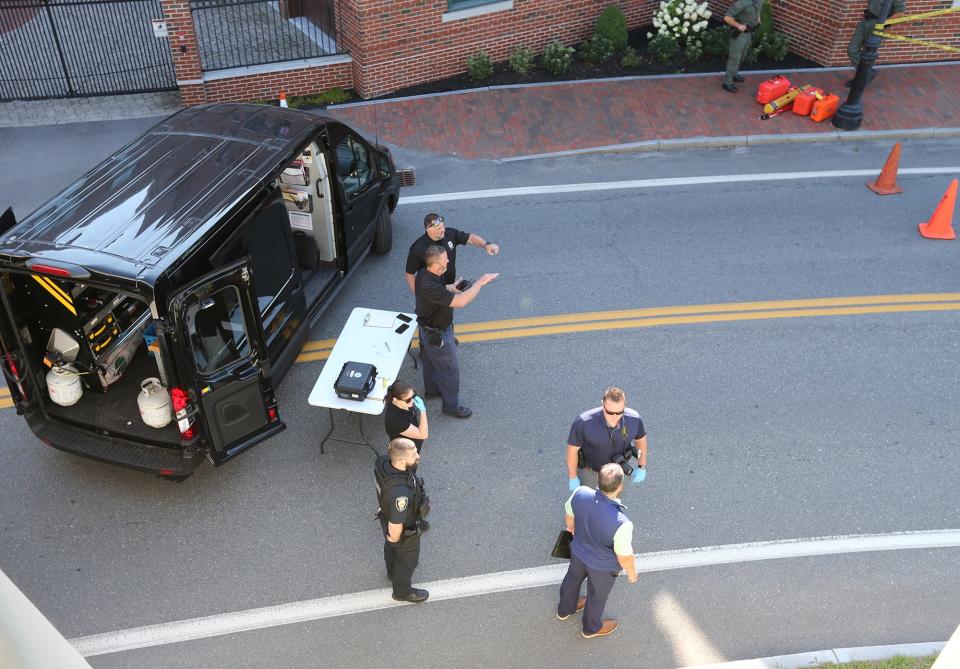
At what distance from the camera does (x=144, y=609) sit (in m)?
6.41

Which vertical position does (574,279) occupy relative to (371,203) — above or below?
below

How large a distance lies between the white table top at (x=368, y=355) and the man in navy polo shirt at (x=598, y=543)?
212cm

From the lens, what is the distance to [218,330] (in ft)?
22.4

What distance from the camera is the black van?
6.37 m

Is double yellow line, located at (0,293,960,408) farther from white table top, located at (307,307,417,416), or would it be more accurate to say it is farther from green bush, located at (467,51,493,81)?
green bush, located at (467,51,493,81)

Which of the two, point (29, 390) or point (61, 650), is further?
point (29, 390)

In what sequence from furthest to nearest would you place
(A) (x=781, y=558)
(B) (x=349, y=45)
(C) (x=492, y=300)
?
(B) (x=349, y=45) → (C) (x=492, y=300) → (A) (x=781, y=558)

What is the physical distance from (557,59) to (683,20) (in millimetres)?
2532

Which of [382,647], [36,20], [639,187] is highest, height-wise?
[36,20]

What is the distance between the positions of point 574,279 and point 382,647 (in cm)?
498

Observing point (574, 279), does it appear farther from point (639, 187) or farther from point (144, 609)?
point (144, 609)

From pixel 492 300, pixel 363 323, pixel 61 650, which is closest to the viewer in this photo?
pixel 61 650

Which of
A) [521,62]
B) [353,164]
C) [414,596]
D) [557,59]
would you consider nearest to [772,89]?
[557,59]

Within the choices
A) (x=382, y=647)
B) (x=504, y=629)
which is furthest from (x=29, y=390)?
(x=504, y=629)
